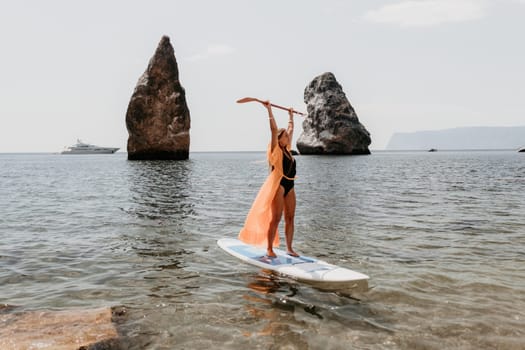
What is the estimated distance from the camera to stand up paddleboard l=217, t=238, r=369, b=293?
6.55 metres

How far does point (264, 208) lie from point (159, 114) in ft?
237

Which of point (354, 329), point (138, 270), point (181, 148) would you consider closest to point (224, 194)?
point (138, 270)

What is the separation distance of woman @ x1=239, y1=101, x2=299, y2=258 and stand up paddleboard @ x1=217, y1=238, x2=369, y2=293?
242 mm

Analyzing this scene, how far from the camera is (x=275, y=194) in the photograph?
7625mm

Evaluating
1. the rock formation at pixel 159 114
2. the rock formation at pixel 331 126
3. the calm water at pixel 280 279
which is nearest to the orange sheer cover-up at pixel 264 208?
the calm water at pixel 280 279

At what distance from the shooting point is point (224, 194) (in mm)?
22000

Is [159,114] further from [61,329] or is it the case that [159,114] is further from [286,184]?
[61,329]

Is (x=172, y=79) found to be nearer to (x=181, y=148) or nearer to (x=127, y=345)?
(x=181, y=148)

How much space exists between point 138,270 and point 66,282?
1245 mm

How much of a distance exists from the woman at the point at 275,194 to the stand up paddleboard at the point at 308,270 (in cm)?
24

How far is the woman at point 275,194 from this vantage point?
754 centimetres

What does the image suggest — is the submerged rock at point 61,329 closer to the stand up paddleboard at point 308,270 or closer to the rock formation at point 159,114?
the stand up paddleboard at point 308,270

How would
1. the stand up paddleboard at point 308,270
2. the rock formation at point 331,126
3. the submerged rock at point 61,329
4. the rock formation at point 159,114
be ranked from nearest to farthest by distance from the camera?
the submerged rock at point 61,329 < the stand up paddleboard at point 308,270 < the rock formation at point 159,114 < the rock formation at point 331,126

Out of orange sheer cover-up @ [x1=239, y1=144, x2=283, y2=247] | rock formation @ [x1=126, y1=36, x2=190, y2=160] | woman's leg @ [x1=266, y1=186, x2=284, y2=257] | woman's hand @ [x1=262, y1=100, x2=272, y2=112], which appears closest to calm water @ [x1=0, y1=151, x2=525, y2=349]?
orange sheer cover-up @ [x1=239, y1=144, x2=283, y2=247]
